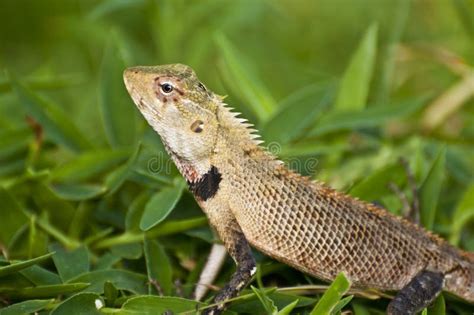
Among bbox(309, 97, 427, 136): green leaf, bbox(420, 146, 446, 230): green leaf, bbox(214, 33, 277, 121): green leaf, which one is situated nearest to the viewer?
bbox(420, 146, 446, 230): green leaf

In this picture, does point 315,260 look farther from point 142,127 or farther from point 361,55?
point 361,55

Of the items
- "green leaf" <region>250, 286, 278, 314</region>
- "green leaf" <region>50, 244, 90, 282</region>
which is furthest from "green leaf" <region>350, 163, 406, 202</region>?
"green leaf" <region>50, 244, 90, 282</region>

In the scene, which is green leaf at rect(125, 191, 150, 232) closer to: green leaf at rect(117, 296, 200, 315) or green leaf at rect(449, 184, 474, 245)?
green leaf at rect(117, 296, 200, 315)

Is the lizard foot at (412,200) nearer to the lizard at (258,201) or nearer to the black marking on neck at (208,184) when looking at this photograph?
the lizard at (258,201)

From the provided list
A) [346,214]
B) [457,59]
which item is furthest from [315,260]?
[457,59]

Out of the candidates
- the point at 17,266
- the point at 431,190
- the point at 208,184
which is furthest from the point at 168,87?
the point at 431,190

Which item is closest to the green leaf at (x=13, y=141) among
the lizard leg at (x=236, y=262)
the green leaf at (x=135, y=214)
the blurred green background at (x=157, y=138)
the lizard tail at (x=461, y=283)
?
the blurred green background at (x=157, y=138)

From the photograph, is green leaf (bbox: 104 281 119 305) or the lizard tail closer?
green leaf (bbox: 104 281 119 305)
